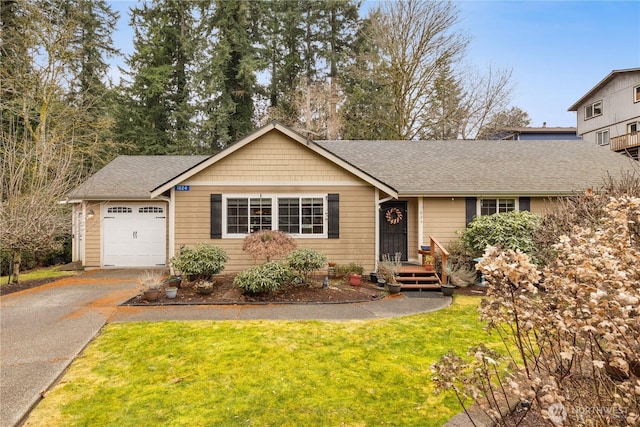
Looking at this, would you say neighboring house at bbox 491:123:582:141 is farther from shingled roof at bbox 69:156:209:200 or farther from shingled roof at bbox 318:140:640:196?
shingled roof at bbox 69:156:209:200

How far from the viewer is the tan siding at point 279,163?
9992 millimetres

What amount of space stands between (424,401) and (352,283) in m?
5.44

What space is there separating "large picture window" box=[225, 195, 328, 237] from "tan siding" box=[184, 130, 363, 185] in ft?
1.99

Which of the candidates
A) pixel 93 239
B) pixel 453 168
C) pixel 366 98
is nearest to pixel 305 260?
pixel 453 168

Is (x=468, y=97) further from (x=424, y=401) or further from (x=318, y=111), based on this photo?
(x=424, y=401)

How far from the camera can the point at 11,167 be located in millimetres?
8758

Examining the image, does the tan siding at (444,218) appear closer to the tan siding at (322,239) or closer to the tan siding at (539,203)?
the tan siding at (322,239)

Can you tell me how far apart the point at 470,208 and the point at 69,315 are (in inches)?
457

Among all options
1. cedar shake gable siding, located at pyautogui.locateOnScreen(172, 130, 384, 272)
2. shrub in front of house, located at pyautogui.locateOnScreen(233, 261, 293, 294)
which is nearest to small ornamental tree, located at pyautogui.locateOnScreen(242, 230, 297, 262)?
shrub in front of house, located at pyautogui.locateOnScreen(233, 261, 293, 294)

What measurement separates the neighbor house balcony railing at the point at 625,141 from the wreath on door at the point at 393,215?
828 inches

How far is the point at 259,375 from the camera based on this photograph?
415 centimetres

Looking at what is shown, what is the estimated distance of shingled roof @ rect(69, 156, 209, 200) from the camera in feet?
36.8

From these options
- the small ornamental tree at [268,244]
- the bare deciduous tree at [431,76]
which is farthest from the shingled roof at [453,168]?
the bare deciduous tree at [431,76]

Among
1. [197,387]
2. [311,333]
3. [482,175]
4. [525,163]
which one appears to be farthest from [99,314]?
[525,163]
